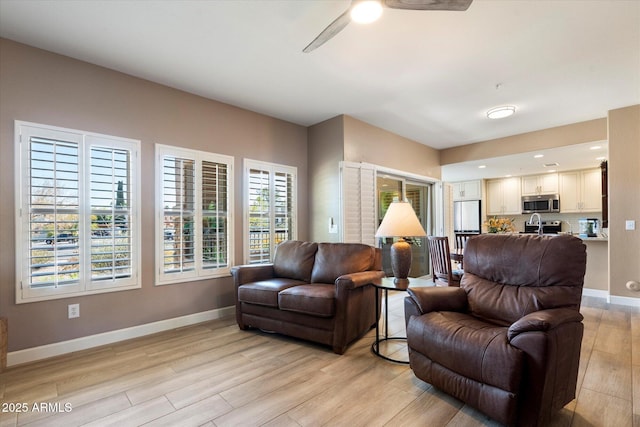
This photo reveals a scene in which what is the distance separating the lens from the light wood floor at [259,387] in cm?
178

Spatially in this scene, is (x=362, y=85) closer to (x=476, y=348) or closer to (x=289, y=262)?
(x=289, y=262)

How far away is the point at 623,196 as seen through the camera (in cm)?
409

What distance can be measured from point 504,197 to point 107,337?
8599mm

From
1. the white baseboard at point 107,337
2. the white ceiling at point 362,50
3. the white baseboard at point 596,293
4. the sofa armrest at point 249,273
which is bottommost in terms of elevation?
the white baseboard at point 596,293

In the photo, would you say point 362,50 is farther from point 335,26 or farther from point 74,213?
point 74,213

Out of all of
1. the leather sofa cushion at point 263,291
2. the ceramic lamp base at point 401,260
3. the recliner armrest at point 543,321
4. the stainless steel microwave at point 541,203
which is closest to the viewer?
the recliner armrest at point 543,321

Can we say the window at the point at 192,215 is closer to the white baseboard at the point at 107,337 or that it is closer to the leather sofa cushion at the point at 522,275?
the white baseboard at the point at 107,337

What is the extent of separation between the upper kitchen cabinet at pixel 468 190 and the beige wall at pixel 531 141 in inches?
96.3

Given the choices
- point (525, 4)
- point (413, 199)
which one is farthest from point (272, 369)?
point (413, 199)

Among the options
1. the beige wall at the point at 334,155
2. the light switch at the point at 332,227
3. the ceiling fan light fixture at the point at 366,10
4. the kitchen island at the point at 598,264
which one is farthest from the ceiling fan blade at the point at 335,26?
the kitchen island at the point at 598,264

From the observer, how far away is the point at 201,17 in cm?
229

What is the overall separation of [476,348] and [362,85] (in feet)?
9.24

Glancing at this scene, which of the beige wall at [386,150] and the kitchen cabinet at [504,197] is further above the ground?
the beige wall at [386,150]

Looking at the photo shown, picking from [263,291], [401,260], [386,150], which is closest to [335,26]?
[401,260]
